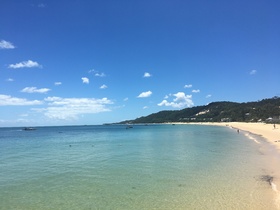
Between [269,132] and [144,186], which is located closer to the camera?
[144,186]

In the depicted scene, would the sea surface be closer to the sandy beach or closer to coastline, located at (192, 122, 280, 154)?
coastline, located at (192, 122, 280, 154)

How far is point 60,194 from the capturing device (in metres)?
14.9

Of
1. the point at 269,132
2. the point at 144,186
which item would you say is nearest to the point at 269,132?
the point at 269,132

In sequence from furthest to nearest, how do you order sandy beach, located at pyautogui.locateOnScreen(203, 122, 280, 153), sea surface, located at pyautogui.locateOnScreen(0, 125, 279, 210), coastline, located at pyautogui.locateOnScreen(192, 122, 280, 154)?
sandy beach, located at pyautogui.locateOnScreen(203, 122, 280, 153) → coastline, located at pyautogui.locateOnScreen(192, 122, 280, 154) → sea surface, located at pyautogui.locateOnScreen(0, 125, 279, 210)

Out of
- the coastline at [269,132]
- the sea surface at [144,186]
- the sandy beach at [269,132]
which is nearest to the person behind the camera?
the sea surface at [144,186]

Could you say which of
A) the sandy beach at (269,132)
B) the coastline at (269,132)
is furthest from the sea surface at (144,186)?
the sandy beach at (269,132)

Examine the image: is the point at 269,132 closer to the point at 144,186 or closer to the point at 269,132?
the point at 269,132

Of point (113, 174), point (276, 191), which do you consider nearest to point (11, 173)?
point (113, 174)

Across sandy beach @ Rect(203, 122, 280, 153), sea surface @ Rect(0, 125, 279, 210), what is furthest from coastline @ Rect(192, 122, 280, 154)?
sea surface @ Rect(0, 125, 279, 210)

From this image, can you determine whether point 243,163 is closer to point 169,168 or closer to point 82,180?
point 169,168

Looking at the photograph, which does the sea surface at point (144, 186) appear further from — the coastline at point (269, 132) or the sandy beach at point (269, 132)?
the sandy beach at point (269, 132)

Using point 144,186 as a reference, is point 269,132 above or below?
above

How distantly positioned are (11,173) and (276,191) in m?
19.7

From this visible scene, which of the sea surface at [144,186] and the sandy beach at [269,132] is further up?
the sandy beach at [269,132]
